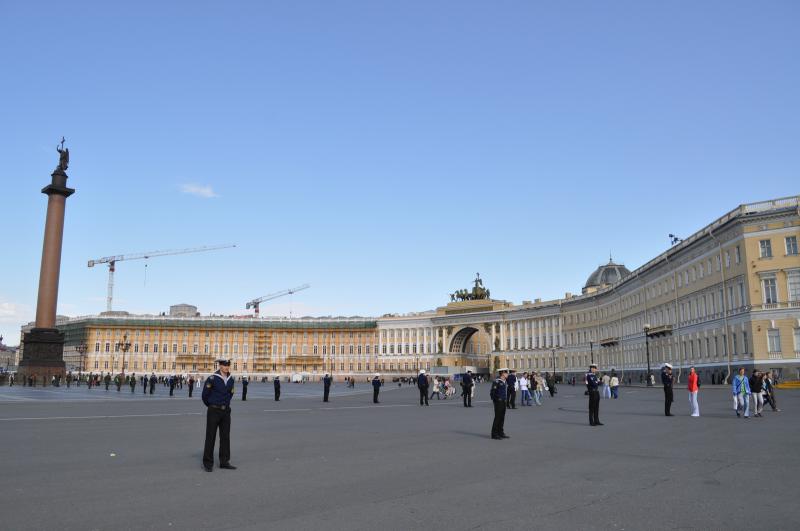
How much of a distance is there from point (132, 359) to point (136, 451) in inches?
5719

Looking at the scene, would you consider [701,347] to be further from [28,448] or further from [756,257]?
[28,448]

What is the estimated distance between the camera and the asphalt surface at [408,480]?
25.4 ft

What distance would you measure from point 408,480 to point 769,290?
5238 centimetres

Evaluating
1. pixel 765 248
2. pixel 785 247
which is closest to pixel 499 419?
pixel 785 247

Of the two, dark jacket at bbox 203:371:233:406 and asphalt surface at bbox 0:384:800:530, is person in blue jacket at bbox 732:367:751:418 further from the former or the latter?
dark jacket at bbox 203:371:233:406

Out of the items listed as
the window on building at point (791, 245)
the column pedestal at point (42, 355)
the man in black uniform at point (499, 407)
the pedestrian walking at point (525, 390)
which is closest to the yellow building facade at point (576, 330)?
the window on building at point (791, 245)

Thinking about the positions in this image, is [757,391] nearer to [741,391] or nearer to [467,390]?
[741,391]

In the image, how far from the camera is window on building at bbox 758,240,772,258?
2109 inches

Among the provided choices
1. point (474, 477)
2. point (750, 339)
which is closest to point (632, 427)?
point (474, 477)

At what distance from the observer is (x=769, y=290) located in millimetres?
53562

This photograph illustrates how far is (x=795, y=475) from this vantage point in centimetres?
1052

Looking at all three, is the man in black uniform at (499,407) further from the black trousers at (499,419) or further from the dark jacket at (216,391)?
the dark jacket at (216,391)

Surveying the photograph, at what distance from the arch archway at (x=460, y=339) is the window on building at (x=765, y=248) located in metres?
92.6

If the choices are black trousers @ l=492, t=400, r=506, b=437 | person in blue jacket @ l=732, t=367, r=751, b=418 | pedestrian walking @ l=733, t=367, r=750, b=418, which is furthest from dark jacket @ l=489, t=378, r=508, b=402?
pedestrian walking @ l=733, t=367, r=750, b=418
